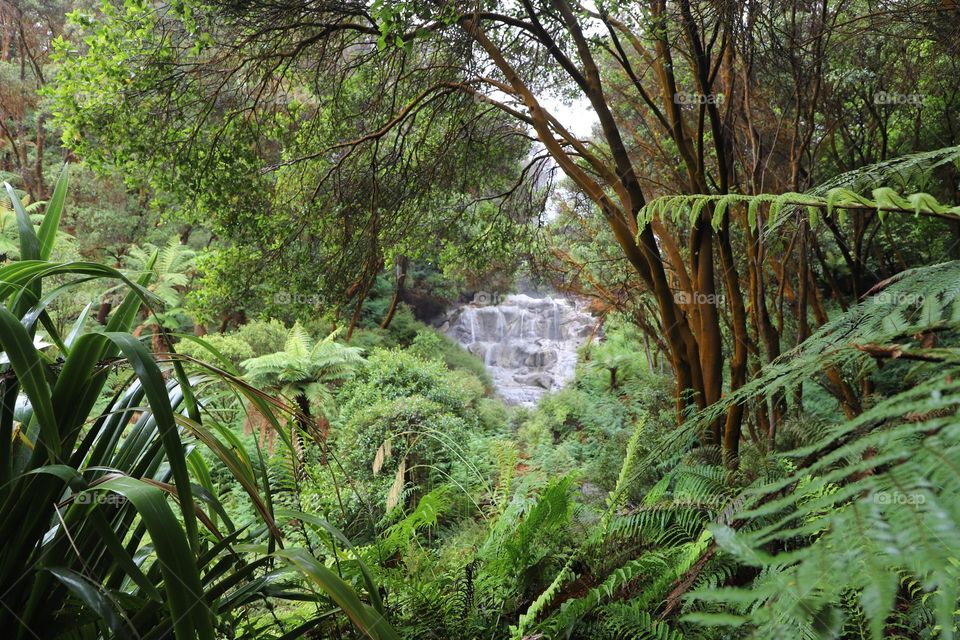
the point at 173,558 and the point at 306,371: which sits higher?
the point at 173,558

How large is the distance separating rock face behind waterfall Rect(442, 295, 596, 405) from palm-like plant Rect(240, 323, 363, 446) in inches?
265

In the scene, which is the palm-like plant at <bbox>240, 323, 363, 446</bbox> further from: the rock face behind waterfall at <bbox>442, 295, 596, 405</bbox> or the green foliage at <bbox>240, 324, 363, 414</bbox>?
the rock face behind waterfall at <bbox>442, 295, 596, 405</bbox>

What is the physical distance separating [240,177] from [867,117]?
5882 mm

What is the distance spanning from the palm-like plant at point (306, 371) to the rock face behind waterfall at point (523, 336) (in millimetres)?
6744

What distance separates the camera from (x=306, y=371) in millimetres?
5844

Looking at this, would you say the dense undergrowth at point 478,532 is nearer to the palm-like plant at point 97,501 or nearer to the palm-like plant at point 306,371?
the palm-like plant at point 97,501

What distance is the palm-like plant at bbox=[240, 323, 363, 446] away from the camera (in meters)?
5.76

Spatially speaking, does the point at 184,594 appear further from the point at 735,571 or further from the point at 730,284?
the point at 730,284

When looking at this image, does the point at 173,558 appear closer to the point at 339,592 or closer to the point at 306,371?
the point at 339,592

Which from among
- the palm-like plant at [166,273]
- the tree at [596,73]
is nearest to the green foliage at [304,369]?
the palm-like plant at [166,273]

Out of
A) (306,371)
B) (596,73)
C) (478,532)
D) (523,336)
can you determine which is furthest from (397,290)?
(596,73)

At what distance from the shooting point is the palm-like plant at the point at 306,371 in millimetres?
5758

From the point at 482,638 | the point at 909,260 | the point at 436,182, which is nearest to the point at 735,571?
the point at 482,638

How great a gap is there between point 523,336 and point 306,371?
9.02 metres
